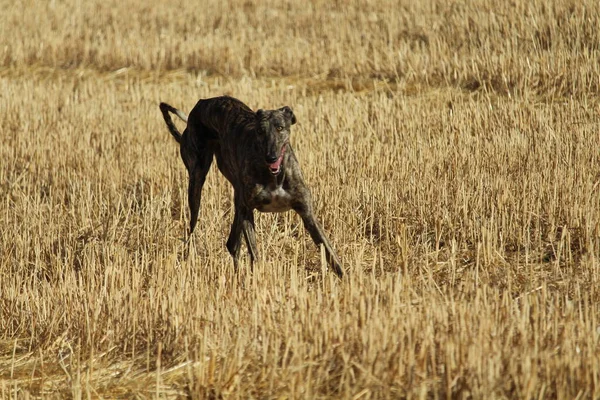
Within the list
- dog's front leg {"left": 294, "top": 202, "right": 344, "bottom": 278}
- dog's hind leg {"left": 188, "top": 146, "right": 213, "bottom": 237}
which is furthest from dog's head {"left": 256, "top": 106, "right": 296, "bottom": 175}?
dog's hind leg {"left": 188, "top": 146, "right": 213, "bottom": 237}

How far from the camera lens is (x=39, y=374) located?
515 centimetres

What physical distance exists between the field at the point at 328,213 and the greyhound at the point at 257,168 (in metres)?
0.30

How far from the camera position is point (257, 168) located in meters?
6.70

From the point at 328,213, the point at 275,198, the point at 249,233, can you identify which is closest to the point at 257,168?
the point at 275,198

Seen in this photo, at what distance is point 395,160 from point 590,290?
3.71 metres

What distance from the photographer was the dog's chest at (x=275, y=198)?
21.9ft

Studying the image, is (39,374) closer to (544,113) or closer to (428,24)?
(544,113)

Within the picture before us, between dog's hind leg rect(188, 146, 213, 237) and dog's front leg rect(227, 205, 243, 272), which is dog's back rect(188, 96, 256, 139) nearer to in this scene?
dog's hind leg rect(188, 146, 213, 237)

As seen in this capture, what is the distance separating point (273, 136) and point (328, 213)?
6.10 feet

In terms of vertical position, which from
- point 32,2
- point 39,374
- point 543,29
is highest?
point 32,2

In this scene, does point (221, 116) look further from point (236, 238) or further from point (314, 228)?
point (314, 228)

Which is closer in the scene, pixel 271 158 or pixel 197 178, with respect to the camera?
pixel 271 158

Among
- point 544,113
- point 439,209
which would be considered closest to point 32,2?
point 544,113

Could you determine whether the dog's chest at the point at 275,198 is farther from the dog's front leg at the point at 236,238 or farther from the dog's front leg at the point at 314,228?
the dog's front leg at the point at 236,238
